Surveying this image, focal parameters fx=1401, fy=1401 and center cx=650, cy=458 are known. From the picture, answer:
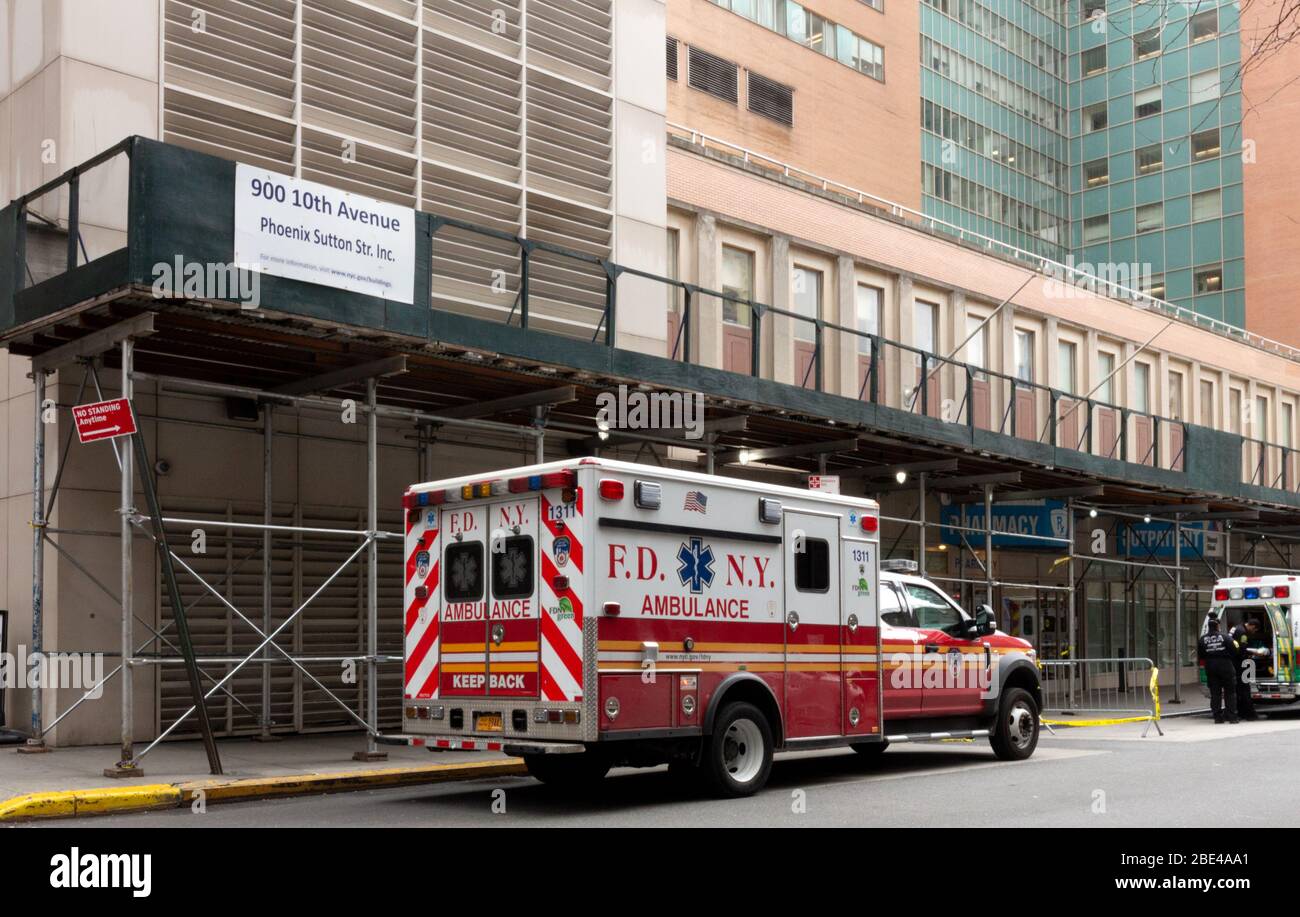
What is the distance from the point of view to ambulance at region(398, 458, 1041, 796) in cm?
1141

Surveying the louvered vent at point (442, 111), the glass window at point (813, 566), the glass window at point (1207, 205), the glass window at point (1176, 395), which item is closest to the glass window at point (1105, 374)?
the glass window at point (1176, 395)

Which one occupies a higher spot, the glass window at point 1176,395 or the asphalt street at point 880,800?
the glass window at point 1176,395

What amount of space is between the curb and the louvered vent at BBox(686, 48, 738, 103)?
33.2 m

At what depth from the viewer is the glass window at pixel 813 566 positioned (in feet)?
43.6

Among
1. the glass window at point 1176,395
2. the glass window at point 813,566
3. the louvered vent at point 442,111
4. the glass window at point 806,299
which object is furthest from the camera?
the glass window at point 1176,395

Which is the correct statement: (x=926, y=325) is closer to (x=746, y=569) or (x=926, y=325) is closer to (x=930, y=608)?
(x=930, y=608)

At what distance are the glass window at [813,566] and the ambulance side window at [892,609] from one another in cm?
130

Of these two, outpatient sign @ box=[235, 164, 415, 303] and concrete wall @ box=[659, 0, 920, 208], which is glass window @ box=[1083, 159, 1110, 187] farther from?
outpatient sign @ box=[235, 164, 415, 303]

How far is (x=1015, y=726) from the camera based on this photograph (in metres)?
16.1

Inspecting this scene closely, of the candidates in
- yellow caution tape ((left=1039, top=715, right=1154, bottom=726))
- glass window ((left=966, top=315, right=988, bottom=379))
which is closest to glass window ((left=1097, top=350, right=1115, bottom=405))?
glass window ((left=966, top=315, right=988, bottom=379))

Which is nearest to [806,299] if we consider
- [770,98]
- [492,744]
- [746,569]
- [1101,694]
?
[1101,694]

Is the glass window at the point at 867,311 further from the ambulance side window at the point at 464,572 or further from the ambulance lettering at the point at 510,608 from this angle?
the ambulance lettering at the point at 510,608

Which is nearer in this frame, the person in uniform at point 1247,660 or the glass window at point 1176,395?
the person in uniform at point 1247,660
